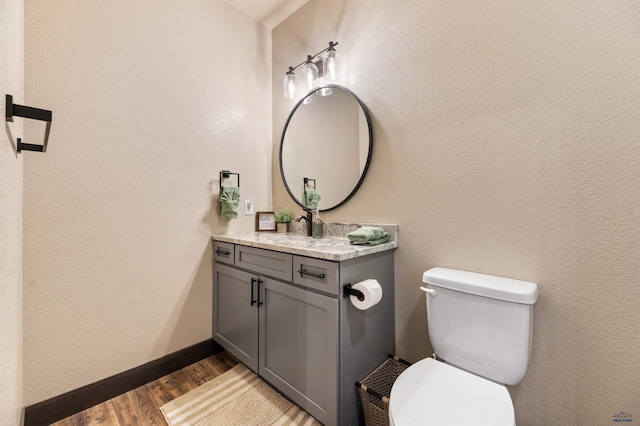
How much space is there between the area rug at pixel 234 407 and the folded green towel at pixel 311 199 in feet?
3.99

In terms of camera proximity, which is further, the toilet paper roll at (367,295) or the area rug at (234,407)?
the area rug at (234,407)

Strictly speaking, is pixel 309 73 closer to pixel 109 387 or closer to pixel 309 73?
pixel 309 73

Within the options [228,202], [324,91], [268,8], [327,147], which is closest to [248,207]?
[228,202]

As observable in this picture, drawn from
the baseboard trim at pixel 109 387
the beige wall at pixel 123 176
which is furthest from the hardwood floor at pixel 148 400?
the beige wall at pixel 123 176

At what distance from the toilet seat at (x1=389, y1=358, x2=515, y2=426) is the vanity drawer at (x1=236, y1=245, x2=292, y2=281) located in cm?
73

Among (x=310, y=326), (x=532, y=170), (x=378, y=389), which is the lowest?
(x=378, y=389)

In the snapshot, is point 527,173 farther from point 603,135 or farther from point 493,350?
point 493,350

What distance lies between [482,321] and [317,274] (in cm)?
74

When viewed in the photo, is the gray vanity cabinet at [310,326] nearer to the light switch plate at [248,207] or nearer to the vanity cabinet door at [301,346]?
the vanity cabinet door at [301,346]

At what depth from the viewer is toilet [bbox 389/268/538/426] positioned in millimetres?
865

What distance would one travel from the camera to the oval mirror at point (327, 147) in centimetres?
172

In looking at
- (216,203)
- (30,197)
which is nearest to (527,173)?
(216,203)

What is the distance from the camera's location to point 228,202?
75.0 inches

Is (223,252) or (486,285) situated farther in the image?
(223,252)
